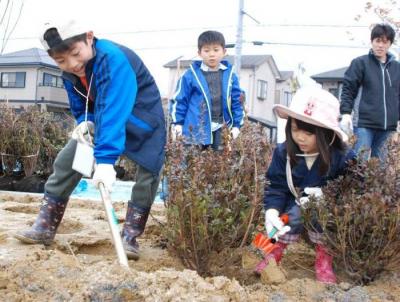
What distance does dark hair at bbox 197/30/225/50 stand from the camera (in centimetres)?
423

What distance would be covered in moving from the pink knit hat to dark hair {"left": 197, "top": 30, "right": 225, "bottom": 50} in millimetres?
1596

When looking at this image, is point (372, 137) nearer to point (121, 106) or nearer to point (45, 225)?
point (121, 106)

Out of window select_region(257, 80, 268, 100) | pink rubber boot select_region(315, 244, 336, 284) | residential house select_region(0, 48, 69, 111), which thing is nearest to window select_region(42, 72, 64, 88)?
residential house select_region(0, 48, 69, 111)

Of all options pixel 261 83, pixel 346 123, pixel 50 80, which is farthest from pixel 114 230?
pixel 261 83

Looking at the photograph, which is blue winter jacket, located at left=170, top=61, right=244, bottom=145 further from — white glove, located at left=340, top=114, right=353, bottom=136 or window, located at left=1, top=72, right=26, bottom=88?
window, located at left=1, top=72, right=26, bottom=88

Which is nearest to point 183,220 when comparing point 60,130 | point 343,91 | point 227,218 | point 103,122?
point 227,218

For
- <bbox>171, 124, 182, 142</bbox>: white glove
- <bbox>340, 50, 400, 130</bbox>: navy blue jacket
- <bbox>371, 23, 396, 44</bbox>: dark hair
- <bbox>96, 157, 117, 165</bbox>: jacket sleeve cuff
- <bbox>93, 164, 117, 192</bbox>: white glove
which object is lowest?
<bbox>93, 164, 117, 192</bbox>: white glove

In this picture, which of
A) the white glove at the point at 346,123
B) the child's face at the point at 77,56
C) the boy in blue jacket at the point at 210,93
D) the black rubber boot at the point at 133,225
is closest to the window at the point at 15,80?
the boy in blue jacket at the point at 210,93

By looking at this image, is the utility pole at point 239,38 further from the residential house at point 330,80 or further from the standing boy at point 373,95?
the standing boy at point 373,95

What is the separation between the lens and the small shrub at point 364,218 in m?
2.39

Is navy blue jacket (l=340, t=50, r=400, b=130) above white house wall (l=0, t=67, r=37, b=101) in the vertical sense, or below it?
above

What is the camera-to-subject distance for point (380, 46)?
451cm

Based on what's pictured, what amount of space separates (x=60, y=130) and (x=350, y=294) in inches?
229

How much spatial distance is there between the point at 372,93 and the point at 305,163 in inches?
83.1
